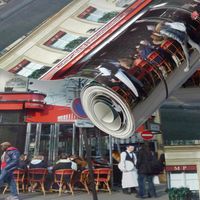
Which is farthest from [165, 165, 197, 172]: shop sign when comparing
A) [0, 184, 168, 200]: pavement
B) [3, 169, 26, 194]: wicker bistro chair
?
[3, 169, 26, 194]: wicker bistro chair

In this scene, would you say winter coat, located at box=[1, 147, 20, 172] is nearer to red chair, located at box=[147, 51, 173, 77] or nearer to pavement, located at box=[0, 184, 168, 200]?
pavement, located at box=[0, 184, 168, 200]

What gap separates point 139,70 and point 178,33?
173 millimetres

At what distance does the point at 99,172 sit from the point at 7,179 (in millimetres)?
705

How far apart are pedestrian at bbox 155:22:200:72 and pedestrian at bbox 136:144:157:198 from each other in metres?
0.79

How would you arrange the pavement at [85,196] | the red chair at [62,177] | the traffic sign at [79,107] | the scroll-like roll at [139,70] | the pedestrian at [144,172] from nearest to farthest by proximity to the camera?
the scroll-like roll at [139,70]
the traffic sign at [79,107]
the pavement at [85,196]
the pedestrian at [144,172]
the red chair at [62,177]

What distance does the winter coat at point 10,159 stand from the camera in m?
2.20

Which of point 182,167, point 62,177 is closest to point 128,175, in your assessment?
point 62,177

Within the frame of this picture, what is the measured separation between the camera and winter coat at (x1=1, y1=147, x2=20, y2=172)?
2.20 m

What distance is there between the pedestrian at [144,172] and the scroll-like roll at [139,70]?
28.7 inches

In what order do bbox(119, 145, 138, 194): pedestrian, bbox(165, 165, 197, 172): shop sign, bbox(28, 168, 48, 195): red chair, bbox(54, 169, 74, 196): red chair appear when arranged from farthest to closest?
1. bbox(28, 168, 48, 195): red chair
2. bbox(54, 169, 74, 196): red chair
3. bbox(119, 145, 138, 194): pedestrian
4. bbox(165, 165, 197, 172): shop sign

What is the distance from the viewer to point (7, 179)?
7.82ft

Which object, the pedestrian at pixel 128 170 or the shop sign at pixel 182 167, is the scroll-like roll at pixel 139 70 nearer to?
the shop sign at pixel 182 167

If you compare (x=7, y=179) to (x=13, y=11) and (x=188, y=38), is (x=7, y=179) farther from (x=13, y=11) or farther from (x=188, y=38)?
(x=188, y=38)

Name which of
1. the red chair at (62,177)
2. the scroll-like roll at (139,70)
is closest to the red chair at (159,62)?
the scroll-like roll at (139,70)
